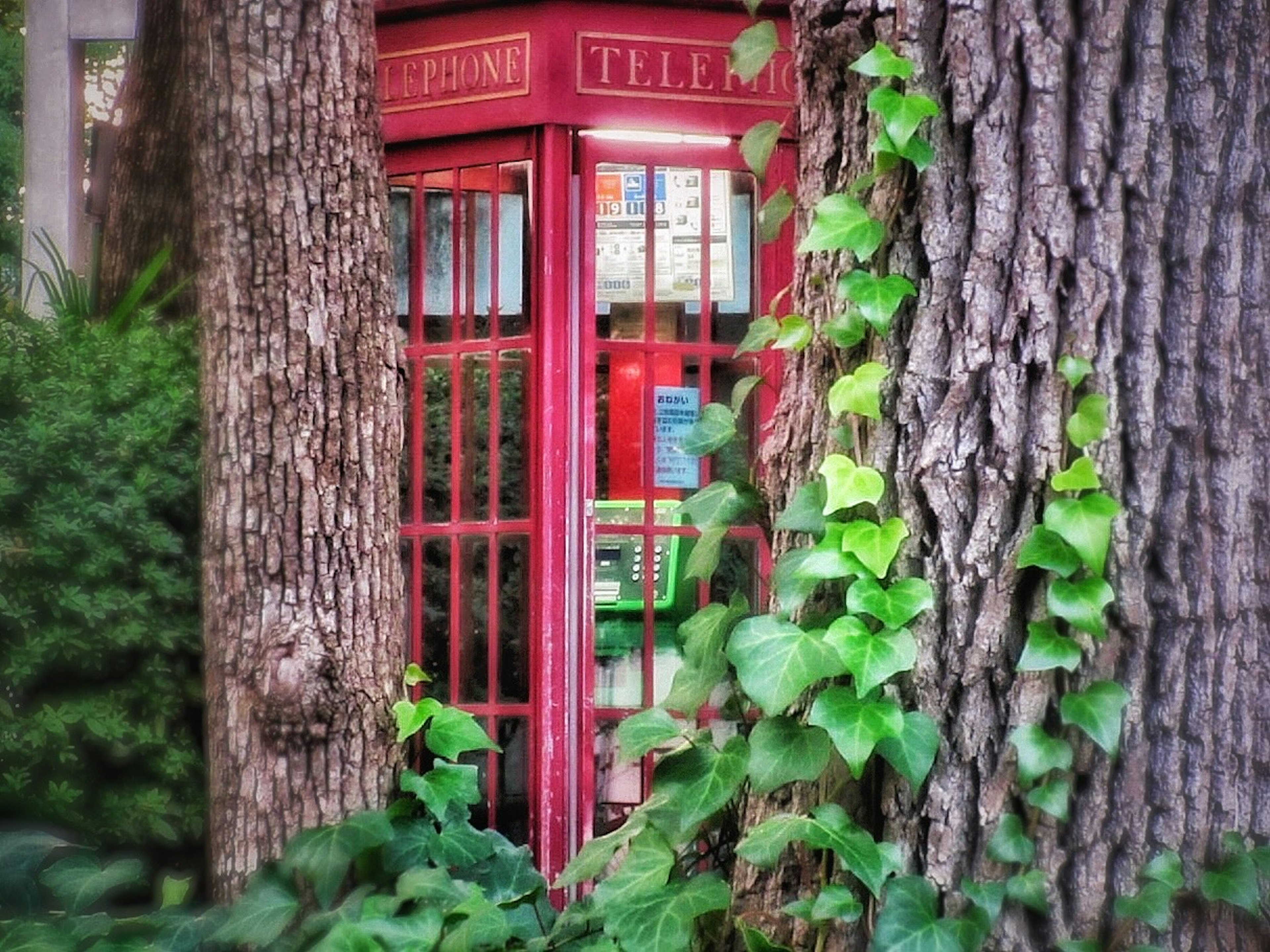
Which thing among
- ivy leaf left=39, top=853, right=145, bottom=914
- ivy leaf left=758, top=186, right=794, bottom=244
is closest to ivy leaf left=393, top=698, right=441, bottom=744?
ivy leaf left=39, top=853, right=145, bottom=914

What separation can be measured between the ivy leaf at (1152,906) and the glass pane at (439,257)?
3285mm

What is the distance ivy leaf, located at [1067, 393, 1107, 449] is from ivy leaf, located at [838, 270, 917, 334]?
10.9 inches

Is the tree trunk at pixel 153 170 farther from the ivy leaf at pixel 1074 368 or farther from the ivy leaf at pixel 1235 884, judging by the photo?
the ivy leaf at pixel 1235 884

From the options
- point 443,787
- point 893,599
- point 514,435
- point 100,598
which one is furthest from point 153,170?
point 893,599

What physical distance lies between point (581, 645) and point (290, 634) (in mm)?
1730

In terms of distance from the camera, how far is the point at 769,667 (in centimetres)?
194

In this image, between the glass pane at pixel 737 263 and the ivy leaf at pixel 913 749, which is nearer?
the ivy leaf at pixel 913 749

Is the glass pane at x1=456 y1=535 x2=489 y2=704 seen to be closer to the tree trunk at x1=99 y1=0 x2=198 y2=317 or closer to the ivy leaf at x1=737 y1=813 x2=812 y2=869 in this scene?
the tree trunk at x1=99 y1=0 x2=198 y2=317

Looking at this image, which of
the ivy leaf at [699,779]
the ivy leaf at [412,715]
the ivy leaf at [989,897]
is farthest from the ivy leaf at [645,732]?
the ivy leaf at [412,715]

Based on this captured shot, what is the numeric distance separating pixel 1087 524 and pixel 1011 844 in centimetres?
43

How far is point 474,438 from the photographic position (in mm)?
4688

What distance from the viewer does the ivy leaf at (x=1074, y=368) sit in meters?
1.86

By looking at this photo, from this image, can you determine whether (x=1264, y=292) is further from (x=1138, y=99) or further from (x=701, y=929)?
(x=701, y=929)

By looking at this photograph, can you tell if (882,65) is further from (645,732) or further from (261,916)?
(261,916)
